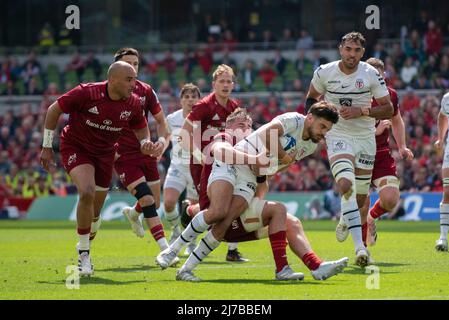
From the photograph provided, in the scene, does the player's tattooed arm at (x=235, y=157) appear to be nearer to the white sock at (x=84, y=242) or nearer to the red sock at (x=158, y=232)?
the white sock at (x=84, y=242)

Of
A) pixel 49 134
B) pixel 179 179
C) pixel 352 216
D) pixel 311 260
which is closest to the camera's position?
pixel 311 260

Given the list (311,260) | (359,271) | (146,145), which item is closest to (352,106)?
(359,271)

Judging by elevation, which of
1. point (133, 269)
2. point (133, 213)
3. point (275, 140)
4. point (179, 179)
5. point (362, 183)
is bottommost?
point (133, 269)

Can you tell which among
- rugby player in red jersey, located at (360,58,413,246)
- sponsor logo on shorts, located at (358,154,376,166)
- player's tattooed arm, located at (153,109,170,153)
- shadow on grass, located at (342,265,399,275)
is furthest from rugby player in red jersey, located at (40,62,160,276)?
rugby player in red jersey, located at (360,58,413,246)

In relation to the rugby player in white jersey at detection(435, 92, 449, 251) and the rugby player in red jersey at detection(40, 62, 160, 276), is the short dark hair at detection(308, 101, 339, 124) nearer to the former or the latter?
the rugby player in red jersey at detection(40, 62, 160, 276)

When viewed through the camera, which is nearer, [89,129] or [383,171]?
[89,129]

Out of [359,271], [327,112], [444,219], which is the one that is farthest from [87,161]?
[444,219]

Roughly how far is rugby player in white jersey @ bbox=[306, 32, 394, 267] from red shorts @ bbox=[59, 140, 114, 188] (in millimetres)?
2689

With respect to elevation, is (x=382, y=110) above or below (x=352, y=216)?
above

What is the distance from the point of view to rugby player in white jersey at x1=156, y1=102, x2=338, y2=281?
1088 centimetres

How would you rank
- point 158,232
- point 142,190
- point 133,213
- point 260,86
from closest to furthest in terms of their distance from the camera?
point 158,232 → point 142,190 → point 133,213 → point 260,86

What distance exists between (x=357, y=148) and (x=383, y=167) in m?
1.16

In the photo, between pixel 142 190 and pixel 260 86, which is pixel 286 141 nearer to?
pixel 142 190

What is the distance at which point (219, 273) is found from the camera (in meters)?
12.2
